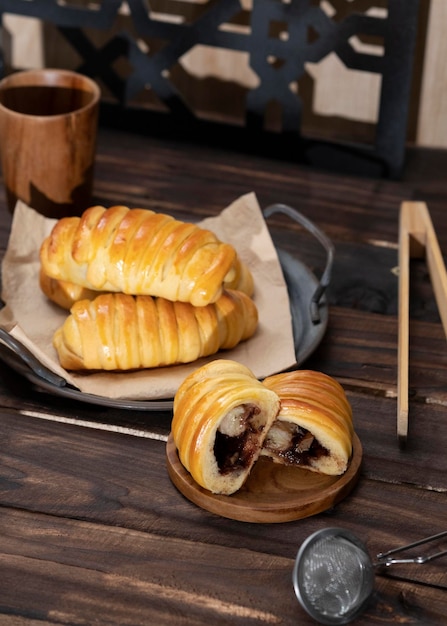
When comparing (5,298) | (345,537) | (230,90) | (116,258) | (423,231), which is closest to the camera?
(345,537)

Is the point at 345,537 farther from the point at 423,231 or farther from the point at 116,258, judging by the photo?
the point at 423,231

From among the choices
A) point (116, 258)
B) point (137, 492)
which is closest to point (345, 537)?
point (137, 492)

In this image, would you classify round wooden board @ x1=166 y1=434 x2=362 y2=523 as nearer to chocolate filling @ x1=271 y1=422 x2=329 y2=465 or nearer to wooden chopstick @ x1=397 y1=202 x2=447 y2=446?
chocolate filling @ x1=271 y1=422 x2=329 y2=465

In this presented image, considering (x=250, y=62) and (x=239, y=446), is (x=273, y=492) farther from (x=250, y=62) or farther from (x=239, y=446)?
(x=250, y=62)

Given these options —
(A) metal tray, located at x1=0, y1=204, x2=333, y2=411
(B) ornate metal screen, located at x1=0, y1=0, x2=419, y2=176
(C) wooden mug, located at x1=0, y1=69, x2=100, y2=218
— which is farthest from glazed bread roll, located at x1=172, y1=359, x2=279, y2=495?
(B) ornate metal screen, located at x1=0, y1=0, x2=419, y2=176

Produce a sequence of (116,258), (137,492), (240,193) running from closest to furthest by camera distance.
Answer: (137,492), (116,258), (240,193)

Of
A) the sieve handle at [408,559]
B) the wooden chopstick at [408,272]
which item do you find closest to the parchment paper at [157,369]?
the wooden chopstick at [408,272]

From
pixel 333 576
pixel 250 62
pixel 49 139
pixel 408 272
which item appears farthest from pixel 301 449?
pixel 250 62
